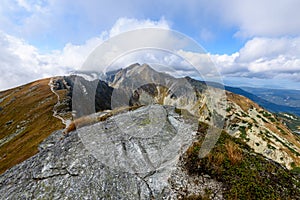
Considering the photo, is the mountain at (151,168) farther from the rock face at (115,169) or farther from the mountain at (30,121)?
the mountain at (30,121)

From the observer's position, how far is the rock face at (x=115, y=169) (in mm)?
11672

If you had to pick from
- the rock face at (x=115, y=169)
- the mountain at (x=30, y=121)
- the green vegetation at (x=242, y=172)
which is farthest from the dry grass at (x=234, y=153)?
the mountain at (x=30, y=121)

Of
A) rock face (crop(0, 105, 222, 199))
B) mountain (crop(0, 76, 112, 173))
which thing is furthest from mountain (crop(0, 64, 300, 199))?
mountain (crop(0, 76, 112, 173))

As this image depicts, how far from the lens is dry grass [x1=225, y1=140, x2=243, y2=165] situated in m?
12.8

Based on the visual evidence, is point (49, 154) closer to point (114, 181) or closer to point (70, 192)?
point (70, 192)

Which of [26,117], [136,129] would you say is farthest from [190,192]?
[26,117]

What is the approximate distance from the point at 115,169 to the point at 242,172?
7.67 metres

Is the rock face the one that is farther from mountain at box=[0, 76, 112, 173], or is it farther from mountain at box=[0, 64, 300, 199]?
mountain at box=[0, 76, 112, 173]

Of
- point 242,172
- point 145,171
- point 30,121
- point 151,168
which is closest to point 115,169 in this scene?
point 145,171

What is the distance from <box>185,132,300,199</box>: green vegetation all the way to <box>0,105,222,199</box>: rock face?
587 mm

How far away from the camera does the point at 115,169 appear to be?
12.8 meters

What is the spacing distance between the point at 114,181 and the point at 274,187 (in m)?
8.97

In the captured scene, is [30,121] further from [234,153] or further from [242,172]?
[242,172]

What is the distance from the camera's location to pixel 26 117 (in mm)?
87625
